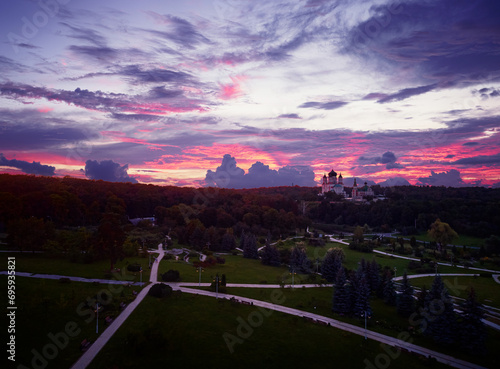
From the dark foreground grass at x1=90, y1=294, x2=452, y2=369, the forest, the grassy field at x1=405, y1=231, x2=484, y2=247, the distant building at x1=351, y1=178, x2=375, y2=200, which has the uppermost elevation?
the distant building at x1=351, y1=178, x2=375, y2=200

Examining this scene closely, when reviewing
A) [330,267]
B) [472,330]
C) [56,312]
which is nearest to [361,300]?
[472,330]

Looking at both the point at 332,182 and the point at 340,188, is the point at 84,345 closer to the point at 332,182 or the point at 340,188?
the point at 340,188

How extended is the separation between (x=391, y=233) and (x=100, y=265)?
83866mm

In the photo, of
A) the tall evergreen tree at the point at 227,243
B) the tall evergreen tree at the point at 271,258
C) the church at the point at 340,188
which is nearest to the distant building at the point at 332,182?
the church at the point at 340,188

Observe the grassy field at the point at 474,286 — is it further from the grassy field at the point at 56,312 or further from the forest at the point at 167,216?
the grassy field at the point at 56,312

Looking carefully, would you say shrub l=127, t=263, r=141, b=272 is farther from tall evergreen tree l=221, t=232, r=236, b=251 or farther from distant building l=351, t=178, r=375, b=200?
distant building l=351, t=178, r=375, b=200

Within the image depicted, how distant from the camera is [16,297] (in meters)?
30.3

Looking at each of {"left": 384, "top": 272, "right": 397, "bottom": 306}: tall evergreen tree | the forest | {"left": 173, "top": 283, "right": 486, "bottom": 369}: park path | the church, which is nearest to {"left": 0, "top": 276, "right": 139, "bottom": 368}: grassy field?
{"left": 173, "top": 283, "right": 486, "bottom": 369}: park path

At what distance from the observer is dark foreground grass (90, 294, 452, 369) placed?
24406 mm

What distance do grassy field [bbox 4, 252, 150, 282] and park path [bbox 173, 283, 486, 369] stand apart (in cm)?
759

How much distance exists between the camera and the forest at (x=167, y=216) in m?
47.0

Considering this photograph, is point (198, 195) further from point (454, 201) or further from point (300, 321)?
point (454, 201)

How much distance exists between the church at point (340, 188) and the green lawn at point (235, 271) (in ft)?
342

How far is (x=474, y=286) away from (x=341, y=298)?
24.9 m
